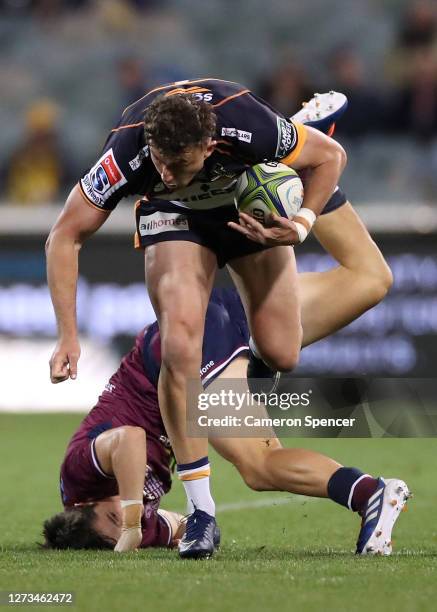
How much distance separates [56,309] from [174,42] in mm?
10776

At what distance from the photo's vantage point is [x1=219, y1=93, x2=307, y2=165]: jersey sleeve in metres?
4.63

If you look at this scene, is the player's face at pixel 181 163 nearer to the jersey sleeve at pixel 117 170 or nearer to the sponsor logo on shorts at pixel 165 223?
the jersey sleeve at pixel 117 170

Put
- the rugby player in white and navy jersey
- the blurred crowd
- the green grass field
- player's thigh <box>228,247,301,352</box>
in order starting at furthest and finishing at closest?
1. the blurred crowd
2. player's thigh <box>228,247,301,352</box>
3. the rugby player in white and navy jersey
4. the green grass field

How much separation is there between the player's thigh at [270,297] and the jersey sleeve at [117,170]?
91cm

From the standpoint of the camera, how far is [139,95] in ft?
47.6

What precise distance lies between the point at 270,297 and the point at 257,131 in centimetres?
95

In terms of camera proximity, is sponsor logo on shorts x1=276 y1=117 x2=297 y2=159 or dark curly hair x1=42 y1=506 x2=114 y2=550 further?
dark curly hair x1=42 y1=506 x2=114 y2=550

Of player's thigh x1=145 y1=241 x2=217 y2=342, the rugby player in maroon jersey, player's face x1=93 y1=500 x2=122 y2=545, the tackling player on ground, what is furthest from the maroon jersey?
player's thigh x1=145 y1=241 x2=217 y2=342

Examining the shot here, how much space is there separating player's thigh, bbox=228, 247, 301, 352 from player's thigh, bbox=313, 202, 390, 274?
2.32 ft

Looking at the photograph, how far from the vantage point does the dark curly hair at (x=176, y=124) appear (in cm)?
439

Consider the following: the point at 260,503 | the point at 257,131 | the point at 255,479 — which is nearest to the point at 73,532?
the point at 255,479

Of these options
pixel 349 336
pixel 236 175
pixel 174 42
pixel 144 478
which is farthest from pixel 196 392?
pixel 174 42

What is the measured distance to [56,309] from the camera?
479 centimetres

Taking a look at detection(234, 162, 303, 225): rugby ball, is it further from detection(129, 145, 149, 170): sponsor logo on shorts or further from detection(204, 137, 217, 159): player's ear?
detection(129, 145, 149, 170): sponsor logo on shorts
